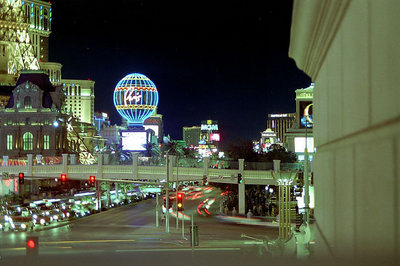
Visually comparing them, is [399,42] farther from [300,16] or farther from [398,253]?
[300,16]

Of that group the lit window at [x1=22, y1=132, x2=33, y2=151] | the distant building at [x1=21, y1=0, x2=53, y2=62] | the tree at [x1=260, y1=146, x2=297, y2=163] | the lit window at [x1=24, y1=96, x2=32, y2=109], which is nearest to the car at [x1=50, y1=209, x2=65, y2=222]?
the tree at [x1=260, y1=146, x2=297, y2=163]

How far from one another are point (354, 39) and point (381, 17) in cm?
84

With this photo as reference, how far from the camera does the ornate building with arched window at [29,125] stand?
93.2 metres

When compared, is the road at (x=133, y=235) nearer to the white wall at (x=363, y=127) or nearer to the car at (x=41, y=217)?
the car at (x=41, y=217)

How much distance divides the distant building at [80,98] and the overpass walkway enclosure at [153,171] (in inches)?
4798

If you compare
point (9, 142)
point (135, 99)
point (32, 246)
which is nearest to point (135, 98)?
point (135, 99)

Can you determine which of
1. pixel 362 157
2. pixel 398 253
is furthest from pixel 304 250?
pixel 398 253

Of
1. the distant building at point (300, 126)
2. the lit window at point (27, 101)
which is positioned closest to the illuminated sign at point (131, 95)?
the lit window at point (27, 101)

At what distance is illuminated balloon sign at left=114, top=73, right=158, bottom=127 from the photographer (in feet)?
370

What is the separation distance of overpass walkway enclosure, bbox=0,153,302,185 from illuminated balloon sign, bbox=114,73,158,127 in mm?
51949

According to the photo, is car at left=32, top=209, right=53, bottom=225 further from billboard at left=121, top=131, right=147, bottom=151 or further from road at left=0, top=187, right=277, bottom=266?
billboard at left=121, top=131, right=147, bottom=151

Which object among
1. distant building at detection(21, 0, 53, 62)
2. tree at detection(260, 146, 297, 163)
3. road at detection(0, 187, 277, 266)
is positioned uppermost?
distant building at detection(21, 0, 53, 62)

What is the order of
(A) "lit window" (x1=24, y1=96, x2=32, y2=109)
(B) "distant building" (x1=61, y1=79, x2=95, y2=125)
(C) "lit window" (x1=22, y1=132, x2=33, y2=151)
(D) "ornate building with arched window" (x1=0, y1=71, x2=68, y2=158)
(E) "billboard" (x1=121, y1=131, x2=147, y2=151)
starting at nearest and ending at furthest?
1. (D) "ornate building with arched window" (x1=0, y1=71, x2=68, y2=158)
2. (C) "lit window" (x1=22, y1=132, x2=33, y2=151)
3. (A) "lit window" (x1=24, y1=96, x2=32, y2=109)
4. (E) "billboard" (x1=121, y1=131, x2=147, y2=151)
5. (B) "distant building" (x1=61, y1=79, x2=95, y2=125)

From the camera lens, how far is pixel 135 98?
113m
